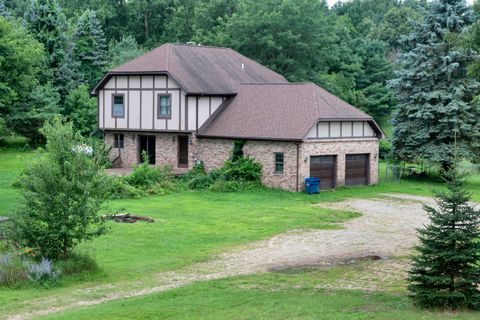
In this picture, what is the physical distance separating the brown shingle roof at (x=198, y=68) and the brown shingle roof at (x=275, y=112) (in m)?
1.48

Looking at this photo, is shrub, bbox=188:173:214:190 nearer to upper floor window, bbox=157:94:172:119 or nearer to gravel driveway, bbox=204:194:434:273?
upper floor window, bbox=157:94:172:119

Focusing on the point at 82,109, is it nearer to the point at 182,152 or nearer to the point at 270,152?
the point at 182,152

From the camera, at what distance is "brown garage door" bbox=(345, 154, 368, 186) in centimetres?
3912

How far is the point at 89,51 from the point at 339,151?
33.4 meters

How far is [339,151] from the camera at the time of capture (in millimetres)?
38188

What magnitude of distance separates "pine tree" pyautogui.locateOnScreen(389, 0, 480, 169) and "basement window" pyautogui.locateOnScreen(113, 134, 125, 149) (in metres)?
15.9

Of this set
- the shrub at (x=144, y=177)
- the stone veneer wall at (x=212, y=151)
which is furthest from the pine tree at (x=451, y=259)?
the stone veneer wall at (x=212, y=151)

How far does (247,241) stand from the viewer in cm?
2416

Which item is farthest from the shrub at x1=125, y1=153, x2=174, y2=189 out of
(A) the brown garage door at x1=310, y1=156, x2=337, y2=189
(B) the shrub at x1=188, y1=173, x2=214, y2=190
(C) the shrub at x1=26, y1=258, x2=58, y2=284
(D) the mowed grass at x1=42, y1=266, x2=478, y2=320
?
(D) the mowed grass at x1=42, y1=266, x2=478, y2=320

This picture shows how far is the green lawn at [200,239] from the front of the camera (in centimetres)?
1565

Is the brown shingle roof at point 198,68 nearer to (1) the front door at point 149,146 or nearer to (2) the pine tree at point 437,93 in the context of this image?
(1) the front door at point 149,146

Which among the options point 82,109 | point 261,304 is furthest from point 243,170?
point 261,304

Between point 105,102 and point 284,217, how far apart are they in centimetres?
1837

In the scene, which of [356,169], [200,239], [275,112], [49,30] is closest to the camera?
[200,239]
